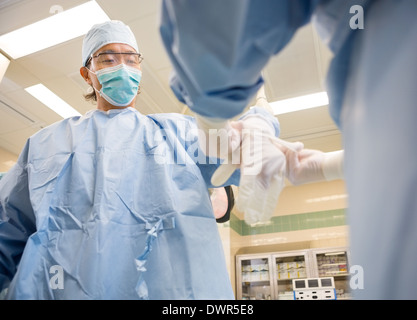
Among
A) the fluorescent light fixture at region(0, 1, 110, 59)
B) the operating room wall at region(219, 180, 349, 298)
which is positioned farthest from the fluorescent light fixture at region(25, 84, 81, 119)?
the operating room wall at region(219, 180, 349, 298)

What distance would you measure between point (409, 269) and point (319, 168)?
0.41m

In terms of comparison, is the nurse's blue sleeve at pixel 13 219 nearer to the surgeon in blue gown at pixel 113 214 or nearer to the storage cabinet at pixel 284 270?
the surgeon in blue gown at pixel 113 214

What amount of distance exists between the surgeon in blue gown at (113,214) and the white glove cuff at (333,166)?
0.62ft

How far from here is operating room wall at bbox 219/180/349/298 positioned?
213 inches

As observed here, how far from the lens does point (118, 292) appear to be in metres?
0.88

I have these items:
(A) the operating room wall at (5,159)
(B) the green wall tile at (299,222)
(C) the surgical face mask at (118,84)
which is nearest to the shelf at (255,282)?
(B) the green wall tile at (299,222)

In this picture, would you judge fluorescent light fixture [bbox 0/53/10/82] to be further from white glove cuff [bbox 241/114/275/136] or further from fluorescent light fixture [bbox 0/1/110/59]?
white glove cuff [bbox 241/114/275/136]

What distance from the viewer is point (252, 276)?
568 cm

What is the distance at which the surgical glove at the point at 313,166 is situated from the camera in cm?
70

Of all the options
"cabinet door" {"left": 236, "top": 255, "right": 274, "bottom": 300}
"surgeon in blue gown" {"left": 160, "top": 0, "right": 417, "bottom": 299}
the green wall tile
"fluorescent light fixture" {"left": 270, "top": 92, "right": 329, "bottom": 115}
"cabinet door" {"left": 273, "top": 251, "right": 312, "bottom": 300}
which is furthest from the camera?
"cabinet door" {"left": 236, "top": 255, "right": 274, "bottom": 300}

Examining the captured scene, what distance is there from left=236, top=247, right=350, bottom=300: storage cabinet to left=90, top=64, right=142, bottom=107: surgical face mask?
14.7ft

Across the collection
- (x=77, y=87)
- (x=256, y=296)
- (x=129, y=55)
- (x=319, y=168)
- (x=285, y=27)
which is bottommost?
(x=256, y=296)

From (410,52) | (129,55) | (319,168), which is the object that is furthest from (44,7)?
(410,52)

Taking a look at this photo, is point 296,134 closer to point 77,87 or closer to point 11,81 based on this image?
point 77,87
